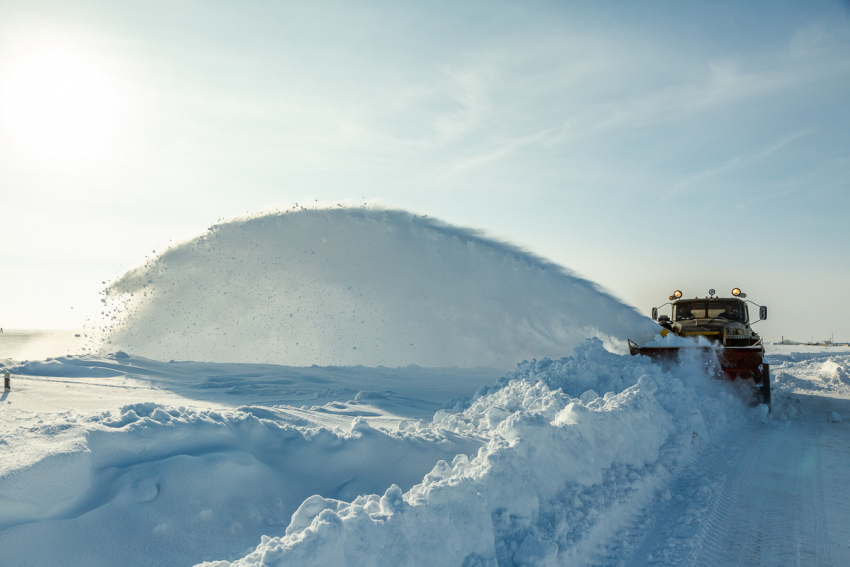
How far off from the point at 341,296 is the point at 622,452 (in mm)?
11711

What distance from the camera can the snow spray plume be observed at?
1491 cm

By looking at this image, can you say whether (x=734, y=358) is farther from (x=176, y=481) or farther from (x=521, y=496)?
(x=176, y=481)

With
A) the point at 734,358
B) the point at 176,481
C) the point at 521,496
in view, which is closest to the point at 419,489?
the point at 521,496

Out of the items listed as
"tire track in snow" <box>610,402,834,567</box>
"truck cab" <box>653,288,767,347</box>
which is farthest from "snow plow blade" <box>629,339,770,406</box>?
"tire track in snow" <box>610,402,834,567</box>

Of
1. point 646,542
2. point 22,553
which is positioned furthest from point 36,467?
point 646,542

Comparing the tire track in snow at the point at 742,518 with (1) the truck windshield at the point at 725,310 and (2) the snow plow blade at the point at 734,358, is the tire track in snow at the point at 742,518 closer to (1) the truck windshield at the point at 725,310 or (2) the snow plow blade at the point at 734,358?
(2) the snow plow blade at the point at 734,358

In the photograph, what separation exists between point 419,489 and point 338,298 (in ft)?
41.9

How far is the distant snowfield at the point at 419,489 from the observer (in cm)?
271

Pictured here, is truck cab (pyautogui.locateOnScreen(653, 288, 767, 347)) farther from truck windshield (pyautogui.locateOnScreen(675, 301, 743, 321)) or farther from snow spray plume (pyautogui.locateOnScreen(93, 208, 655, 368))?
snow spray plume (pyautogui.locateOnScreen(93, 208, 655, 368))

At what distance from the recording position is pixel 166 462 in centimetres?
350

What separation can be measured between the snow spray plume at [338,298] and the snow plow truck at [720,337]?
289 centimetres

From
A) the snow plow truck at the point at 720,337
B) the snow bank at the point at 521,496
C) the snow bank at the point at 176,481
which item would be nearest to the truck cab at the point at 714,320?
the snow plow truck at the point at 720,337

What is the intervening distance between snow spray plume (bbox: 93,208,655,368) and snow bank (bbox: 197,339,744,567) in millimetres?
8327

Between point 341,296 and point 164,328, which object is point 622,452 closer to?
point 341,296
